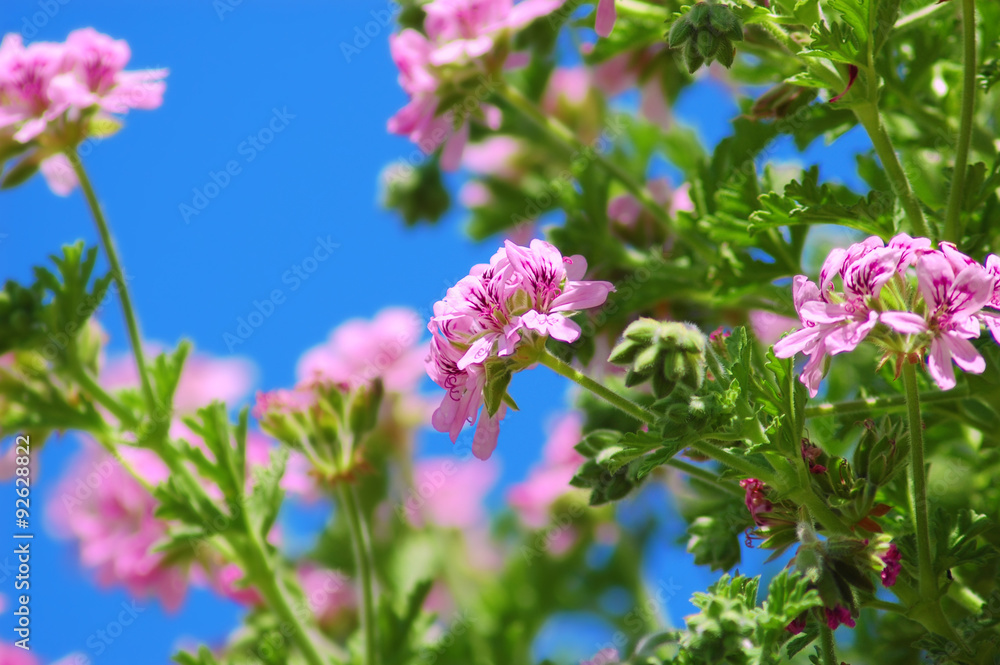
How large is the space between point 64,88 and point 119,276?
480 mm

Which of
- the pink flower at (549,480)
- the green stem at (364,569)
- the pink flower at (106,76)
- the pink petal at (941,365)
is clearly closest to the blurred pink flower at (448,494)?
the pink flower at (549,480)

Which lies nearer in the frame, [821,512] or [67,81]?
[821,512]

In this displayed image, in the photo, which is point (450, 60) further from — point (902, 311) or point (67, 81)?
point (902, 311)

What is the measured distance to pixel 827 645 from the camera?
1.65 m

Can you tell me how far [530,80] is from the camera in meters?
3.53

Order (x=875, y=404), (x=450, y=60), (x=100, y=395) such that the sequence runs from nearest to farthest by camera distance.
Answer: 1. (x=875, y=404)
2. (x=450, y=60)
3. (x=100, y=395)

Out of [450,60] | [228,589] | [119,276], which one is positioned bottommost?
[228,589]

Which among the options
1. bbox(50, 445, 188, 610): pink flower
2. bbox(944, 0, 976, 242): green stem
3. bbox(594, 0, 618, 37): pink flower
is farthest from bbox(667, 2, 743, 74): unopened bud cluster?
bbox(50, 445, 188, 610): pink flower

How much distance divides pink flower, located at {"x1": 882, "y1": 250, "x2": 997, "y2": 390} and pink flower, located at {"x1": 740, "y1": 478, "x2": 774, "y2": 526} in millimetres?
368

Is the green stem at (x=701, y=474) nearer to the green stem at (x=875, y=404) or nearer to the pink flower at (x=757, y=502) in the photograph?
the pink flower at (x=757, y=502)

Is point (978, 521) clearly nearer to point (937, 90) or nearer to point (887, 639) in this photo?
point (887, 639)

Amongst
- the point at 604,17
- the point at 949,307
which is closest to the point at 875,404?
the point at 949,307

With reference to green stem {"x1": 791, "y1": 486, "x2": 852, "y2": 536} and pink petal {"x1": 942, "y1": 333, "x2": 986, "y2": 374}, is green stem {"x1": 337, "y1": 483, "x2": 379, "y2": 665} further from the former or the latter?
pink petal {"x1": 942, "y1": 333, "x2": 986, "y2": 374}

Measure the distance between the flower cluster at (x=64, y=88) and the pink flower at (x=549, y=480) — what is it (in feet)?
5.54
